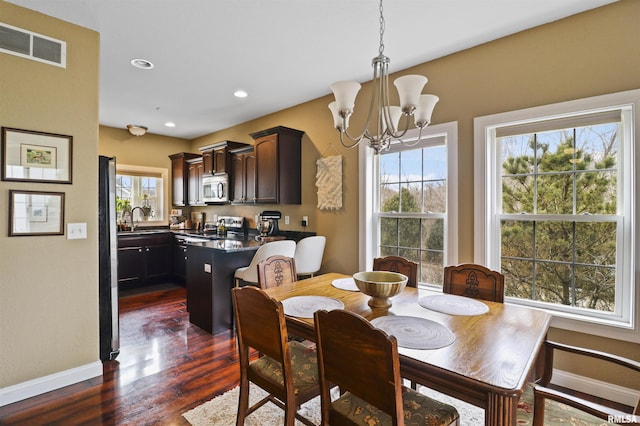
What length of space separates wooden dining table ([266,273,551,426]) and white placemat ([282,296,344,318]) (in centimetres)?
5

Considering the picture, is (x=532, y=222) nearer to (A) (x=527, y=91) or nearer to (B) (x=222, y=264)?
(A) (x=527, y=91)

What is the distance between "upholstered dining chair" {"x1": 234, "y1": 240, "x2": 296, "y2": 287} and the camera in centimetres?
315

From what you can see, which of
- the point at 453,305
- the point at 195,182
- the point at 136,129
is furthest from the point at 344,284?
the point at 136,129

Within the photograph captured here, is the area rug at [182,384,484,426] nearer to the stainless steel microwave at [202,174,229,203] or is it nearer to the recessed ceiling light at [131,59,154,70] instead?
the recessed ceiling light at [131,59,154,70]

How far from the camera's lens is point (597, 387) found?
222 cm

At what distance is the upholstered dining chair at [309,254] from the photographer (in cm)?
351

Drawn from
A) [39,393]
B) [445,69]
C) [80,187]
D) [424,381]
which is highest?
[445,69]

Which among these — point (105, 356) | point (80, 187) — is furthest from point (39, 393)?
point (80, 187)

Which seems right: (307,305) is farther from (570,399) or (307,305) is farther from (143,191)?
(143,191)

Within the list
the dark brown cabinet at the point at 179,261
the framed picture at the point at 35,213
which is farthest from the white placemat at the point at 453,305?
the dark brown cabinet at the point at 179,261

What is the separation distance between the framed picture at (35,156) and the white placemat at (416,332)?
246 centimetres

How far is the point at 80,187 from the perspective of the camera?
2.38 meters

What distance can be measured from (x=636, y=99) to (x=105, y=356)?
4.44 m

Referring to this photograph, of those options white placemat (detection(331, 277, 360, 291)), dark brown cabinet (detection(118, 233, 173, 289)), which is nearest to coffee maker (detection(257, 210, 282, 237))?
dark brown cabinet (detection(118, 233, 173, 289))
